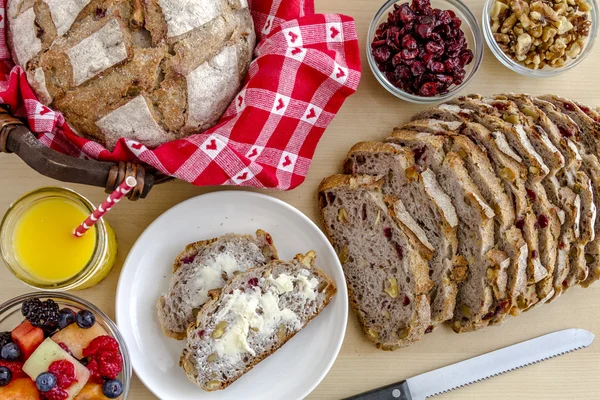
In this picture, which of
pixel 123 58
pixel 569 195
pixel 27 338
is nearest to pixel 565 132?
pixel 569 195

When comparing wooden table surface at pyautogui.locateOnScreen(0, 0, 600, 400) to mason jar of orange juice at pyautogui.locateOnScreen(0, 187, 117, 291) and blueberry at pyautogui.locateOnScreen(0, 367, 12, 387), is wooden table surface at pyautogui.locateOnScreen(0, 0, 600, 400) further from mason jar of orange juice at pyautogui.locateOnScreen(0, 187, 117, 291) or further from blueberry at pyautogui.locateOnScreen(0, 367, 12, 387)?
blueberry at pyautogui.locateOnScreen(0, 367, 12, 387)

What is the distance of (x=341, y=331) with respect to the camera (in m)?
2.21

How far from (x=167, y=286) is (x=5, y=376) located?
0.64 meters

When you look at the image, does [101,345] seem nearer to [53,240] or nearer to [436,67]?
[53,240]

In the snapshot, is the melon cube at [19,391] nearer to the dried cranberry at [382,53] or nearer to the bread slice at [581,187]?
the dried cranberry at [382,53]

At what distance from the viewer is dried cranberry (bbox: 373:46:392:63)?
225 cm

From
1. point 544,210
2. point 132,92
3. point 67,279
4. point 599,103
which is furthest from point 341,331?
point 599,103

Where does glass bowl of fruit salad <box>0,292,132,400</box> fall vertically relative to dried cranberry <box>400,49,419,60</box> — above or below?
below

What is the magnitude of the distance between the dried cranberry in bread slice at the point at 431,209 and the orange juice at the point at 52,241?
3.41 ft

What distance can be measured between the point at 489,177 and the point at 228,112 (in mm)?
907

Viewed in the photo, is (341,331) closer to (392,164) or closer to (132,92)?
(392,164)

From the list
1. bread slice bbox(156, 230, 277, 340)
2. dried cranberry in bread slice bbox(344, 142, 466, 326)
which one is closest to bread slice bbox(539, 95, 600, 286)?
dried cranberry in bread slice bbox(344, 142, 466, 326)

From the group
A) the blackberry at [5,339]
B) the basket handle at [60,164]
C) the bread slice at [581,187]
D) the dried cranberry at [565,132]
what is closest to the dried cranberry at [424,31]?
the bread slice at [581,187]

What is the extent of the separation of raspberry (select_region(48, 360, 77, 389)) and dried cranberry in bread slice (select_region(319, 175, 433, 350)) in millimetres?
1035
